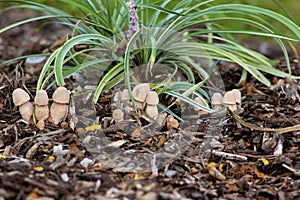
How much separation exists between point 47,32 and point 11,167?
265 centimetres

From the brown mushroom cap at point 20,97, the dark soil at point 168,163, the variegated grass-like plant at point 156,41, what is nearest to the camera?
the dark soil at point 168,163

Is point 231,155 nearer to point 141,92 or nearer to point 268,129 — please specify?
point 268,129

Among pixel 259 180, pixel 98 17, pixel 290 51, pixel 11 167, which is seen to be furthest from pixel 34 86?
pixel 290 51

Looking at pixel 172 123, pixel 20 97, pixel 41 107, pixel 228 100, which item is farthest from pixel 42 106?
pixel 228 100

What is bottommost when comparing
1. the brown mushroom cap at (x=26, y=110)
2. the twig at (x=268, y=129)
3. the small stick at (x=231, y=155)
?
the small stick at (x=231, y=155)

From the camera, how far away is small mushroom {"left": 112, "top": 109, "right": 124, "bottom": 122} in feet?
8.09

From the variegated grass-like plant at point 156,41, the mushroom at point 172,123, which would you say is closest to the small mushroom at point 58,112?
the variegated grass-like plant at point 156,41

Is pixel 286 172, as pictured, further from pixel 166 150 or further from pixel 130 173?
pixel 130 173

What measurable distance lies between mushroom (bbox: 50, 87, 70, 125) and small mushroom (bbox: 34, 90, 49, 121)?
3cm

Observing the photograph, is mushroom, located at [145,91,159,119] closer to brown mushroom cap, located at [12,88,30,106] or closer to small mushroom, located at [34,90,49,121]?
small mushroom, located at [34,90,49,121]

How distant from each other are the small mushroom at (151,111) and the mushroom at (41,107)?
20.4 inches

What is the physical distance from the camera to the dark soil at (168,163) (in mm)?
1860

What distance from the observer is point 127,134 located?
2.43m

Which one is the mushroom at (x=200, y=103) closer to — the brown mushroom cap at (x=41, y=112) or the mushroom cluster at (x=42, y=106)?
the mushroom cluster at (x=42, y=106)
